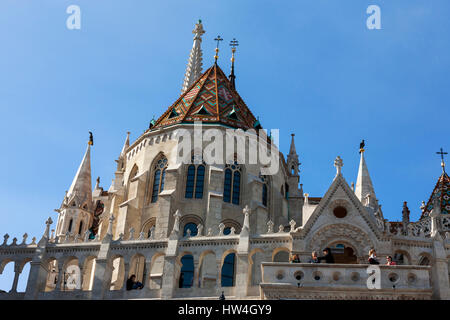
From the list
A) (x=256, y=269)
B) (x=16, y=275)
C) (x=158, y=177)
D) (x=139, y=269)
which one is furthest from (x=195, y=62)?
(x=16, y=275)

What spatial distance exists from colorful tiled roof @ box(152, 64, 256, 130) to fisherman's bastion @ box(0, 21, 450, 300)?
4.5 inches

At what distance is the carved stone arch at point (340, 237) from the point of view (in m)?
28.0

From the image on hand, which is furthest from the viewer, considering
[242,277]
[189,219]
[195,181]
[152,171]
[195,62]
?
[195,62]

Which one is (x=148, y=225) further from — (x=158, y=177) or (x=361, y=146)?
(x=361, y=146)

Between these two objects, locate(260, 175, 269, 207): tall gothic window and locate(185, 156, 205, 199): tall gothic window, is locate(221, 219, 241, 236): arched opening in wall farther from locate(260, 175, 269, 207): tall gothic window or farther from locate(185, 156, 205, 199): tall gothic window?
locate(260, 175, 269, 207): tall gothic window

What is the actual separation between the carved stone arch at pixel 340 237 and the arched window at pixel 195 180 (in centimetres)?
1021

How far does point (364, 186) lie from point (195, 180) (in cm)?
1043

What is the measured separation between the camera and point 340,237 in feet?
92.5

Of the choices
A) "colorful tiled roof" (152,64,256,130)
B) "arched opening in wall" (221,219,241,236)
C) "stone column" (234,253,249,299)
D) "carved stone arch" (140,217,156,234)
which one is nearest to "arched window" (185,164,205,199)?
"arched opening in wall" (221,219,241,236)

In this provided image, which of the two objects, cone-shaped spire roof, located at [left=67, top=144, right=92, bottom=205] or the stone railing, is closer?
the stone railing

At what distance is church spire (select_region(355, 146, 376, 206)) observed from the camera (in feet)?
125

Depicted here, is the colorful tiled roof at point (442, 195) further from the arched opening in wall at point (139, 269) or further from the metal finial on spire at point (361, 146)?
the arched opening in wall at point (139, 269)
